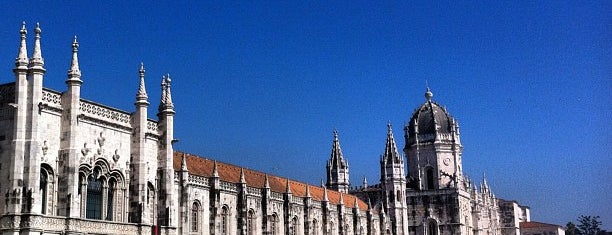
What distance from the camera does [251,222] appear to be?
57.4 m

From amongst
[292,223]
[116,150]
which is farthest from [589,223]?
[116,150]

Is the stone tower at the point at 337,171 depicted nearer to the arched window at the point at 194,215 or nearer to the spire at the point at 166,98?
the arched window at the point at 194,215

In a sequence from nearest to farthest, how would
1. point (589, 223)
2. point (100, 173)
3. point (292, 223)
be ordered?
point (100, 173) < point (292, 223) < point (589, 223)

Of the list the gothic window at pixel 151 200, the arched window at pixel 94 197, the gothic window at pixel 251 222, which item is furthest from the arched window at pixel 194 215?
the arched window at pixel 94 197

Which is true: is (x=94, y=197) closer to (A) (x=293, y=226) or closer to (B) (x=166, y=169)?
(B) (x=166, y=169)

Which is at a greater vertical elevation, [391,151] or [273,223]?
[391,151]

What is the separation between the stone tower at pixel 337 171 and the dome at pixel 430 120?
1095 centimetres

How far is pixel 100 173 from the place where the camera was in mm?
35031

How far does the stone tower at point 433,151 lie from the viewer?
327 ft

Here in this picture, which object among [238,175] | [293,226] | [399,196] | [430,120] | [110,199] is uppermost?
[430,120]

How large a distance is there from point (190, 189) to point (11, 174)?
19575 millimetres

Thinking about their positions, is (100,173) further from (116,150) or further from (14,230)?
(14,230)

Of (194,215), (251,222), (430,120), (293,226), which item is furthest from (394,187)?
(194,215)

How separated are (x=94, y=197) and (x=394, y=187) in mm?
63615
